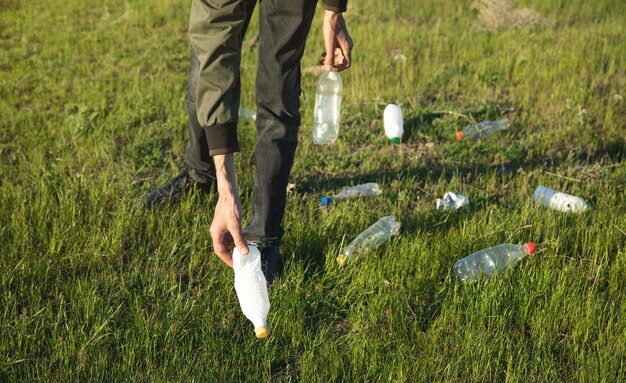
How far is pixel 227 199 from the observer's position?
8.44ft

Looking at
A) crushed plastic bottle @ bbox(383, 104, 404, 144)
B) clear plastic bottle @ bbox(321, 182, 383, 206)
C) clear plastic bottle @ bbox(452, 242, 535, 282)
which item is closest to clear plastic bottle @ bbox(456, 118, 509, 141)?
crushed plastic bottle @ bbox(383, 104, 404, 144)

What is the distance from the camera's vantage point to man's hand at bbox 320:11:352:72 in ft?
11.3

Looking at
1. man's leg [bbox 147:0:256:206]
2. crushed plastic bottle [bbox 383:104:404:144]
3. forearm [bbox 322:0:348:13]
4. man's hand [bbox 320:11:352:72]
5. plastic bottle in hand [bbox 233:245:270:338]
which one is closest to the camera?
plastic bottle in hand [bbox 233:245:270:338]

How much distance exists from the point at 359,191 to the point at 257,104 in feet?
3.71

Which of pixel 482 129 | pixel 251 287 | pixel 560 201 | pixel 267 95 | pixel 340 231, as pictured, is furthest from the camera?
pixel 482 129

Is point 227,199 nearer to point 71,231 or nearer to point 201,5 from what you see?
point 201,5

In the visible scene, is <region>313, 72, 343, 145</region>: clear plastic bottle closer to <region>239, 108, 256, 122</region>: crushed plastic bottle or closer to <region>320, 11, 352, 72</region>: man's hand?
<region>239, 108, 256, 122</region>: crushed plastic bottle

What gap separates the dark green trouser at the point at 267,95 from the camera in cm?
262

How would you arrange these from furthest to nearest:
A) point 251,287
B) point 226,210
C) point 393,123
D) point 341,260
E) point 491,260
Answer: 1. point 393,123
2. point 491,260
3. point 341,260
4. point 251,287
5. point 226,210

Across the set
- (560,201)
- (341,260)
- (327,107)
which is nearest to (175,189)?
(341,260)

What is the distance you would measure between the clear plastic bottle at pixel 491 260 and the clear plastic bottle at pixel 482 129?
1.71 m

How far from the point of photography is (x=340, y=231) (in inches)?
146

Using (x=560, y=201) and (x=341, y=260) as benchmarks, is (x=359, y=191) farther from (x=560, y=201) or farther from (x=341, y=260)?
(x=560, y=201)

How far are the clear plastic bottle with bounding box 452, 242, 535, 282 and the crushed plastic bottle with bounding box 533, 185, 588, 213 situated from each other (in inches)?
25.0
